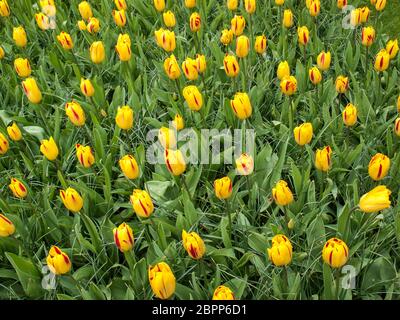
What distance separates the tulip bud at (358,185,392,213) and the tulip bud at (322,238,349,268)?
19cm

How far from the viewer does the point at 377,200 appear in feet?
5.56

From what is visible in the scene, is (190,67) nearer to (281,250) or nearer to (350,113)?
(350,113)

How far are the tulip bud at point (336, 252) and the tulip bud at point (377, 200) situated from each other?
19 cm

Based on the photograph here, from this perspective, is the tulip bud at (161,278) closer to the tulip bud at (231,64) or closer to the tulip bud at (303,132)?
the tulip bud at (303,132)

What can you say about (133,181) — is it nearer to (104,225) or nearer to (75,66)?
(104,225)

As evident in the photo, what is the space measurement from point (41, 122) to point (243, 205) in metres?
1.37

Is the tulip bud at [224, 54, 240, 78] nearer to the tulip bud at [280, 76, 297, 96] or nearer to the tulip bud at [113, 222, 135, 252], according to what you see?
the tulip bud at [280, 76, 297, 96]

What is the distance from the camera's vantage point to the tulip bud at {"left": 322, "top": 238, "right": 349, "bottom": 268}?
1.59 m

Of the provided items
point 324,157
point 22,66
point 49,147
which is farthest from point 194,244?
point 22,66

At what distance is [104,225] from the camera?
2.34 meters

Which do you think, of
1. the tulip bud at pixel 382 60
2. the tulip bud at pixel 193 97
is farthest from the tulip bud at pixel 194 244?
the tulip bud at pixel 382 60

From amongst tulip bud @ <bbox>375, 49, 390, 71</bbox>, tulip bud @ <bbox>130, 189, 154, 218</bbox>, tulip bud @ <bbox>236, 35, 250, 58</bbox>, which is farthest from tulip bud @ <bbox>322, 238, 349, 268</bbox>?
tulip bud @ <bbox>236, 35, 250, 58</bbox>

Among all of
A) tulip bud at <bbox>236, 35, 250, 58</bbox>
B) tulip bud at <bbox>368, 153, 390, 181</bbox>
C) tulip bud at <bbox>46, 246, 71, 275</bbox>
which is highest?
tulip bud at <bbox>236, 35, 250, 58</bbox>

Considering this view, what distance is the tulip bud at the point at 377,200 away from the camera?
1.68 m
